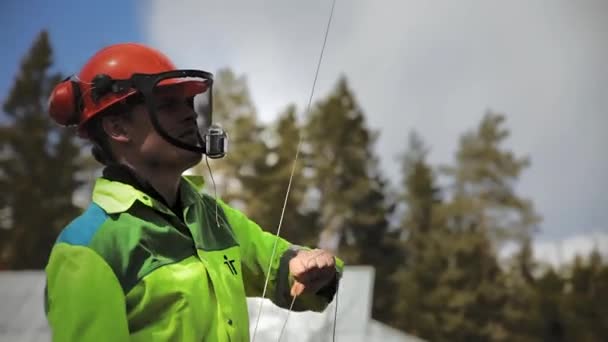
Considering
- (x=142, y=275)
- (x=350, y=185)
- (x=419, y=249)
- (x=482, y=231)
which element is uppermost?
(x=350, y=185)

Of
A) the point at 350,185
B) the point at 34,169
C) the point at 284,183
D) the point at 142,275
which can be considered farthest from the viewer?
the point at 34,169

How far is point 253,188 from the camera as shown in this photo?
4059 mm

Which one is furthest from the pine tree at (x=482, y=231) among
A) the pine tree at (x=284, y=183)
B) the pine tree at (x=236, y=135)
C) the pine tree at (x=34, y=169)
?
the pine tree at (x=34, y=169)

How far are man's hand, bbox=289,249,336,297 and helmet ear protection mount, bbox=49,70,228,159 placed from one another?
0.50 feet

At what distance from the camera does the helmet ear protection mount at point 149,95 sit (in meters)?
0.79

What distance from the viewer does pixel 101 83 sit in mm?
788

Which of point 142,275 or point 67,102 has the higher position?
point 67,102

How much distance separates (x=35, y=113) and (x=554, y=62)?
→ 3.16 m

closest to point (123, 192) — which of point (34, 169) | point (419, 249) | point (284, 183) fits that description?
point (284, 183)

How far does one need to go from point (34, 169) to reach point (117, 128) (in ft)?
13.4

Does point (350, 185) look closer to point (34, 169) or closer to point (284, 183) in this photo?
point (284, 183)

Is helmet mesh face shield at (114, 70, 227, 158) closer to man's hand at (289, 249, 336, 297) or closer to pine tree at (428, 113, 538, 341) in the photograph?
man's hand at (289, 249, 336, 297)

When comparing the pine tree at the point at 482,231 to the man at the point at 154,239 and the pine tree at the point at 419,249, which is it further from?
the man at the point at 154,239

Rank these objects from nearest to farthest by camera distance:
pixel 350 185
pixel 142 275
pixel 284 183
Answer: pixel 142 275, pixel 284 183, pixel 350 185
